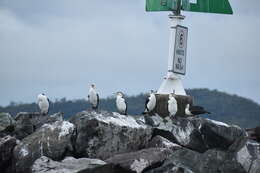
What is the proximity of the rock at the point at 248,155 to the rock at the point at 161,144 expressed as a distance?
64.3 inches

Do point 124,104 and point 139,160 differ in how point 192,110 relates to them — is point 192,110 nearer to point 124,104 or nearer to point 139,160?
point 124,104

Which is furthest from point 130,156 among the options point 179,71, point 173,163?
point 179,71

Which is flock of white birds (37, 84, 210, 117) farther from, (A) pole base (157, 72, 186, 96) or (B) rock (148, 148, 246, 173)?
(B) rock (148, 148, 246, 173)

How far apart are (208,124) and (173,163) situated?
161 inches

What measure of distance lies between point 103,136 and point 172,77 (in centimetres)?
545

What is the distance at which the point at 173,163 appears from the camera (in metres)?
26.2

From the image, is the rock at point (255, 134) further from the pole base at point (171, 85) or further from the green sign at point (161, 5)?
the green sign at point (161, 5)

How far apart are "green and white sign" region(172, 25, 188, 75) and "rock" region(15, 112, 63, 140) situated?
4.67 metres

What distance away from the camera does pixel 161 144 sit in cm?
2880

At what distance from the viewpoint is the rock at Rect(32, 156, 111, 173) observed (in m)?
26.2

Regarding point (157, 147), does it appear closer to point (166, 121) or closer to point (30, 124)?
point (166, 121)

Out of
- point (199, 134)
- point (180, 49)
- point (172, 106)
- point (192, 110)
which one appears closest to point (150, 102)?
point (172, 106)

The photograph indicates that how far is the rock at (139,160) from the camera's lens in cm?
2681

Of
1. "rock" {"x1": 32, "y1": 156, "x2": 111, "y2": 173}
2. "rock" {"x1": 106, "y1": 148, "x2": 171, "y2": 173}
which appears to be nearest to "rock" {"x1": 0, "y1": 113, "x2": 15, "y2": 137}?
"rock" {"x1": 32, "y1": 156, "x2": 111, "y2": 173}
